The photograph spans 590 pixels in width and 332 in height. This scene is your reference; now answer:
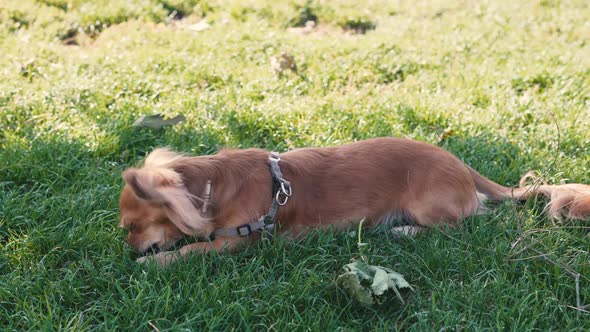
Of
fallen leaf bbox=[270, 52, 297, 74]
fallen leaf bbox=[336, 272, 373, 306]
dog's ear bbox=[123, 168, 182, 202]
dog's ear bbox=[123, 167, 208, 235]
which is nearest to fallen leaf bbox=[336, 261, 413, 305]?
fallen leaf bbox=[336, 272, 373, 306]

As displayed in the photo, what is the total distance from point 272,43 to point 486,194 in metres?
3.48

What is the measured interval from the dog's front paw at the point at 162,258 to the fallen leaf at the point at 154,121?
1618 mm

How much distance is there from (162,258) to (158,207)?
275mm

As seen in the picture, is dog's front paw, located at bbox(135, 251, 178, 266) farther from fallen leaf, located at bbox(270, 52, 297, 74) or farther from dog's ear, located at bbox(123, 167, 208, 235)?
fallen leaf, located at bbox(270, 52, 297, 74)

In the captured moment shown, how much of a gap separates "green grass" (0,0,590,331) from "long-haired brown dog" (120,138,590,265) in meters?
0.12

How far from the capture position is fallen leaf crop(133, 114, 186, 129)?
15.4ft

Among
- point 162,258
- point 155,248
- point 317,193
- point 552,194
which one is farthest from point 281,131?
point 552,194

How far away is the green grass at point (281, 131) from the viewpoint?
2.96 m

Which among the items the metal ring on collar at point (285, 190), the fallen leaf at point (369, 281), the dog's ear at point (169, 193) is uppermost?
the dog's ear at point (169, 193)

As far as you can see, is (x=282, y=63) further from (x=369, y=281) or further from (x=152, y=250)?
(x=369, y=281)

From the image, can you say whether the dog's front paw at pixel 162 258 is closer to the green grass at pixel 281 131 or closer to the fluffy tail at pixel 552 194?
the green grass at pixel 281 131

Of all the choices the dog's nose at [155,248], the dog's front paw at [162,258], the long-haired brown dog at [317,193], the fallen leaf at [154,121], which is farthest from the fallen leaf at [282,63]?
the dog's front paw at [162,258]

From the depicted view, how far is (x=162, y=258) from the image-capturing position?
328 centimetres

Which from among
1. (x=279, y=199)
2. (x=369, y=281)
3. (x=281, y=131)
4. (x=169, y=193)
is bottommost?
(x=281, y=131)
